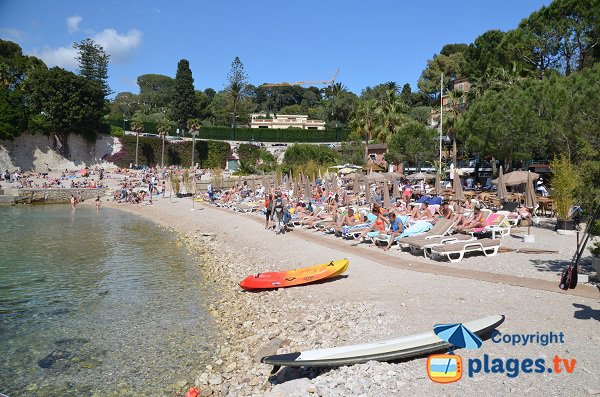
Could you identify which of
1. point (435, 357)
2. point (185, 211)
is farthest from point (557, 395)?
point (185, 211)

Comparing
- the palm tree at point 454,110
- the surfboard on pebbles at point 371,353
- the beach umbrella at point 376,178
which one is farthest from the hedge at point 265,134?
the surfboard on pebbles at point 371,353

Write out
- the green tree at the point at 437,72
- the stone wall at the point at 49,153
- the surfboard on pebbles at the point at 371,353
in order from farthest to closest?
1. the green tree at the point at 437,72
2. the stone wall at the point at 49,153
3. the surfboard on pebbles at the point at 371,353

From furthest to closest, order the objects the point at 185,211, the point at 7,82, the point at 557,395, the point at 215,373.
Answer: the point at 7,82
the point at 185,211
the point at 215,373
the point at 557,395

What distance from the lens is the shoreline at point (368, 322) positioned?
5.14m

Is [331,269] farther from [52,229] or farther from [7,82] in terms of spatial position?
[7,82]

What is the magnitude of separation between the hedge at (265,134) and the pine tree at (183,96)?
11.6 feet

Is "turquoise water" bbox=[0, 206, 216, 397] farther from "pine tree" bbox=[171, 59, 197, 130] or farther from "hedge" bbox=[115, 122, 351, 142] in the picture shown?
"pine tree" bbox=[171, 59, 197, 130]

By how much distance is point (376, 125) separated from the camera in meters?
44.7

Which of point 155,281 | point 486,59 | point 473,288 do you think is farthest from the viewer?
point 486,59

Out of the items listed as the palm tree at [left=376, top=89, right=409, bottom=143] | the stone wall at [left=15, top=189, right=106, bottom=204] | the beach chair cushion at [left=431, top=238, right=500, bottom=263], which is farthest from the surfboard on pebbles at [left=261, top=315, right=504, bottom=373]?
the stone wall at [left=15, top=189, right=106, bottom=204]

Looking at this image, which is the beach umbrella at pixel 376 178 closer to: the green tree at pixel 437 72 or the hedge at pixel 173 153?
the hedge at pixel 173 153

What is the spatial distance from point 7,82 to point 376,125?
42.8 metres

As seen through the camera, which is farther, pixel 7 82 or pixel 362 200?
pixel 7 82

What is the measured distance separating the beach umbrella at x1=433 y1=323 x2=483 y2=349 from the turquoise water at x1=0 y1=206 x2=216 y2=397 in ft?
11.7
